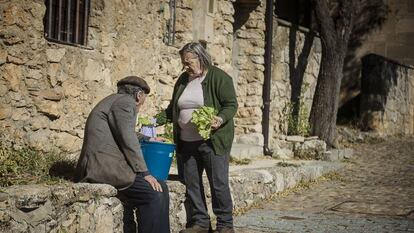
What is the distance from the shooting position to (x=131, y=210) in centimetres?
471

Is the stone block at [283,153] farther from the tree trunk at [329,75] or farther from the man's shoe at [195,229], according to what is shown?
the man's shoe at [195,229]

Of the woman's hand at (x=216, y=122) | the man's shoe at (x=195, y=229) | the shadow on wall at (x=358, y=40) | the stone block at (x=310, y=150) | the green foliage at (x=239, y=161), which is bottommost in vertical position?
the man's shoe at (x=195, y=229)

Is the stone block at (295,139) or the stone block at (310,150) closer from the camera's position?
the stone block at (310,150)

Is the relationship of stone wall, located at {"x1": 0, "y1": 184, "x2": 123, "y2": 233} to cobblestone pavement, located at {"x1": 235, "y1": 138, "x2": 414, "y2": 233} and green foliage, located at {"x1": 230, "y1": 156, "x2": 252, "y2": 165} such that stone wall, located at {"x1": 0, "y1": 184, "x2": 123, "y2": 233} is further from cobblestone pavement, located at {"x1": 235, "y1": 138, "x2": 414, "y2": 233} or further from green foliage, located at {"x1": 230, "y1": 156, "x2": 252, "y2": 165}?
green foliage, located at {"x1": 230, "y1": 156, "x2": 252, "y2": 165}

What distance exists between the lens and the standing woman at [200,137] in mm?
5027

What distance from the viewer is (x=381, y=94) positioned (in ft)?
46.4

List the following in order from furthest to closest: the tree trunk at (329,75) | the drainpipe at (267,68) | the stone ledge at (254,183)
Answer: the tree trunk at (329,75), the drainpipe at (267,68), the stone ledge at (254,183)

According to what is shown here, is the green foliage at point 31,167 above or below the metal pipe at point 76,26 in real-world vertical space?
below

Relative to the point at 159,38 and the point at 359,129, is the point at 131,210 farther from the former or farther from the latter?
the point at 359,129

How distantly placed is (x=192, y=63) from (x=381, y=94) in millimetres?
10145

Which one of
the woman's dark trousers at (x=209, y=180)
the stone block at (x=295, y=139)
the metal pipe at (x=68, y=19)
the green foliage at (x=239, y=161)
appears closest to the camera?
the woman's dark trousers at (x=209, y=180)

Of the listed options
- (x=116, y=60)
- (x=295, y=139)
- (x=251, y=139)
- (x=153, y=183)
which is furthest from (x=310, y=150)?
(x=153, y=183)

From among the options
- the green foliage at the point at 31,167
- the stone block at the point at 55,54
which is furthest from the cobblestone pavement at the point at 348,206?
the stone block at the point at 55,54

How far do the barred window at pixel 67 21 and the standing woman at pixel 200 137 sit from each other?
1.51 m
